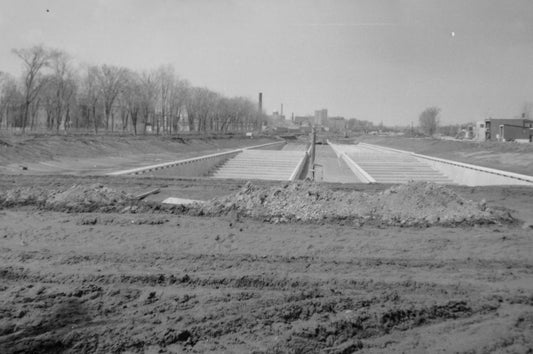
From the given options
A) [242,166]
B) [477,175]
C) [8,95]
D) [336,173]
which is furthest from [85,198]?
[8,95]

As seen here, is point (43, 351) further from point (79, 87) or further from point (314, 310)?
point (79, 87)

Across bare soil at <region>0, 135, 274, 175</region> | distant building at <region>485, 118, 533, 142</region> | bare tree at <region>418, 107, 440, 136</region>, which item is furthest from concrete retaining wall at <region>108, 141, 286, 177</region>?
bare tree at <region>418, 107, 440, 136</region>

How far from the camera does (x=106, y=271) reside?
5.89m

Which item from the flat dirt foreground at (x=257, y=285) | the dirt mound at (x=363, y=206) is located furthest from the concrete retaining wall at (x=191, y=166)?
the flat dirt foreground at (x=257, y=285)

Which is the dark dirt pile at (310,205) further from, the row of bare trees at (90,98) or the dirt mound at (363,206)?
the row of bare trees at (90,98)

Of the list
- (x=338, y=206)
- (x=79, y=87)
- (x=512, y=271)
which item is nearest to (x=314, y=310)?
(x=512, y=271)

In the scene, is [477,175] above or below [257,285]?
above

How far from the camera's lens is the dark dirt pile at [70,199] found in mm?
9953

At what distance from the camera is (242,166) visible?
32938 millimetres

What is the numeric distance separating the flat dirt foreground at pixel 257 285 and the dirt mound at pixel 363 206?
0.65 ft

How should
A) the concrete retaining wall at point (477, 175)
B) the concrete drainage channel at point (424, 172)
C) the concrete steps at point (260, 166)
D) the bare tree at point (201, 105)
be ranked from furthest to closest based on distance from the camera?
the bare tree at point (201, 105) → the concrete steps at point (260, 166) → the concrete drainage channel at point (424, 172) → the concrete retaining wall at point (477, 175)

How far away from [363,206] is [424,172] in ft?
70.9

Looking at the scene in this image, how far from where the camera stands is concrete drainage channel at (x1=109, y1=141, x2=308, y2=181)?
26380mm

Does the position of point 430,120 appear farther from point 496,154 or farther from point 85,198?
point 85,198
